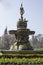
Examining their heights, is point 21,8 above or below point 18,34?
above

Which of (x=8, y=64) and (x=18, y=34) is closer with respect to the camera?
(x=8, y=64)

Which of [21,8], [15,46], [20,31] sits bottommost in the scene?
[15,46]

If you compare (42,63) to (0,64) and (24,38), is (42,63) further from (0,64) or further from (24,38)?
(24,38)

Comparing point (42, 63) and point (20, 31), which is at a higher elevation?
point (20, 31)

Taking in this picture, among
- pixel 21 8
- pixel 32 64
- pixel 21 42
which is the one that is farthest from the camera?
pixel 21 8

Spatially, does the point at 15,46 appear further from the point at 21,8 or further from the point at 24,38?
the point at 21,8

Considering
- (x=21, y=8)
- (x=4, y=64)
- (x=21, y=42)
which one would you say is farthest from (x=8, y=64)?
(x=21, y=8)

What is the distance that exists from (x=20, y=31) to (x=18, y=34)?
55 cm

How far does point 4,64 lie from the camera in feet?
52.2

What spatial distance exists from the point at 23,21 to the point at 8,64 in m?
16.5

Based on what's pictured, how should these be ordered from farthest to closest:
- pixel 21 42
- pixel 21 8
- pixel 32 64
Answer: pixel 21 8 < pixel 21 42 < pixel 32 64

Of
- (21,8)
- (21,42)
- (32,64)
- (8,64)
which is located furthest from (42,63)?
(21,8)

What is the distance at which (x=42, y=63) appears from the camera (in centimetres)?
1628

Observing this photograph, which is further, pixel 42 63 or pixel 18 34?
pixel 18 34
